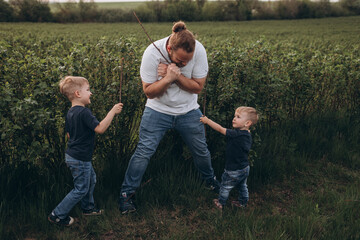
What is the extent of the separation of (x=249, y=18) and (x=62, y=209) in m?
64.5

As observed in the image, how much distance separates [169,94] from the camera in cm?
324

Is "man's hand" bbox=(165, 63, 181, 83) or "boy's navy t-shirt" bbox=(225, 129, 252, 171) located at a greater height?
"man's hand" bbox=(165, 63, 181, 83)

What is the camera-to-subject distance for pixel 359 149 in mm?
5340

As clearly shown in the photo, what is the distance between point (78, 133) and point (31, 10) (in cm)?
5783

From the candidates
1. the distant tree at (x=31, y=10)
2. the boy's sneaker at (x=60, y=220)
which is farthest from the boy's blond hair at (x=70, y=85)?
the distant tree at (x=31, y=10)

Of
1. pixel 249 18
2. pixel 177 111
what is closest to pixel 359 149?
pixel 177 111

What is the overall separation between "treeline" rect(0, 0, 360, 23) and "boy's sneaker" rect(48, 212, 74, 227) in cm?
4791

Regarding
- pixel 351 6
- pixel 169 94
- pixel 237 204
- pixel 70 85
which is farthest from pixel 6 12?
pixel 351 6

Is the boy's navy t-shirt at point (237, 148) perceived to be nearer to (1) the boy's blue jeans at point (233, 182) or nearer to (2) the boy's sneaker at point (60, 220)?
(1) the boy's blue jeans at point (233, 182)

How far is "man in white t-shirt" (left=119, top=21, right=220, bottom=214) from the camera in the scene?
3006 mm

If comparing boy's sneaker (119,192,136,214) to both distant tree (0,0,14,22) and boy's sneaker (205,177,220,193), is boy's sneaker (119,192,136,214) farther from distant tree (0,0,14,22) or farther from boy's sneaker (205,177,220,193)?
distant tree (0,0,14,22)

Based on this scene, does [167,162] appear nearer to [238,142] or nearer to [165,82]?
[238,142]

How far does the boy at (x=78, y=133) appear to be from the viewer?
290cm

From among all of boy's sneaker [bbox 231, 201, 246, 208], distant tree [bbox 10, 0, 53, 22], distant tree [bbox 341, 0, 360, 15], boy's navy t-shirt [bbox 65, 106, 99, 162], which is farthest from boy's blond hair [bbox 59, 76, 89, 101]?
distant tree [bbox 341, 0, 360, 15]
